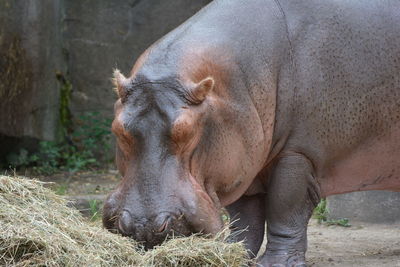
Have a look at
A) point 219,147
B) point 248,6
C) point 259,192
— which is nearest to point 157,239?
point 219,147

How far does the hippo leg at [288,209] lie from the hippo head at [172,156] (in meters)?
0.34

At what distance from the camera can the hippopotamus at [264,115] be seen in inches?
163

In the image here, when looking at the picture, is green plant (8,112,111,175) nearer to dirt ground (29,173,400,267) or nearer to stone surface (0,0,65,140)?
stone surface (0,0,65,140)

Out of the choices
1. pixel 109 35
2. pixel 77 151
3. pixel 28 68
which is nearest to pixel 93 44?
pixel 109 35

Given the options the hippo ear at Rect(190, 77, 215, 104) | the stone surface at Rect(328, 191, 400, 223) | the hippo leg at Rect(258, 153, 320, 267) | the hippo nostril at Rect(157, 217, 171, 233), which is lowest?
the stone surface at Rect(328, 191, 400, 223)

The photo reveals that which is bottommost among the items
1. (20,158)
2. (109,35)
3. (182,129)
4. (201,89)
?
(20,158)

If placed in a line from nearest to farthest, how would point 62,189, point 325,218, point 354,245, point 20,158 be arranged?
point 354,245 → point 325,218 → point 62,189 → point 20,158

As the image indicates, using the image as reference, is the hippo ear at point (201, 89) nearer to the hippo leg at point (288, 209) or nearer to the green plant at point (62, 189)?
the hippo leg at point (288, 209)

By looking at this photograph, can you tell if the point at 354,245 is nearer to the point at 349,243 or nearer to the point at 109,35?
the point at 349,243

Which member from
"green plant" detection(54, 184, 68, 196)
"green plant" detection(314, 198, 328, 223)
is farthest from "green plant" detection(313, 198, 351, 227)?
"green plant" detection(54, 184, 68, 196)

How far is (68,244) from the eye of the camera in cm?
364

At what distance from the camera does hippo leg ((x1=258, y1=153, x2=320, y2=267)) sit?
15.6 ft

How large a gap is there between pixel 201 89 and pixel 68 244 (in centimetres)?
104

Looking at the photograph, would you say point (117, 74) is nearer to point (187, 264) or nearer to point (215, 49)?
point (215, 49)
